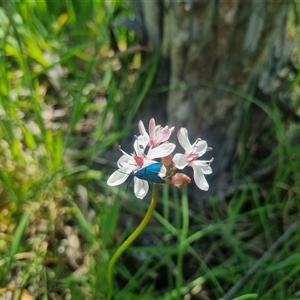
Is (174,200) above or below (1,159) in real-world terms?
below

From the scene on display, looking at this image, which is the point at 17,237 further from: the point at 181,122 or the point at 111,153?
the point at 181,122

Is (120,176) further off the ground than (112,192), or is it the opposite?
(112,192)

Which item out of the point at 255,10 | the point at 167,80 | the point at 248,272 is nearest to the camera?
the point at 248,272

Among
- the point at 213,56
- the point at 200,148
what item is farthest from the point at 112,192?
the point at 200,148

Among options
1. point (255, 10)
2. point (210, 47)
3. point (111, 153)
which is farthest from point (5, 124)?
point (255, 10)

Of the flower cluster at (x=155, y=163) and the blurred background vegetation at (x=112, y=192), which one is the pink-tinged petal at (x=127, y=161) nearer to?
the flower cluster at (x=155, y=163)

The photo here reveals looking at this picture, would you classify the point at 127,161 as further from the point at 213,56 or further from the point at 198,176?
the point at 213,56

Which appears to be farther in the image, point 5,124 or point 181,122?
point 181,122

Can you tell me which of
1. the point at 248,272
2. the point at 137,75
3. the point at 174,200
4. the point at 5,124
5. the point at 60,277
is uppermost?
the point at 137,75
